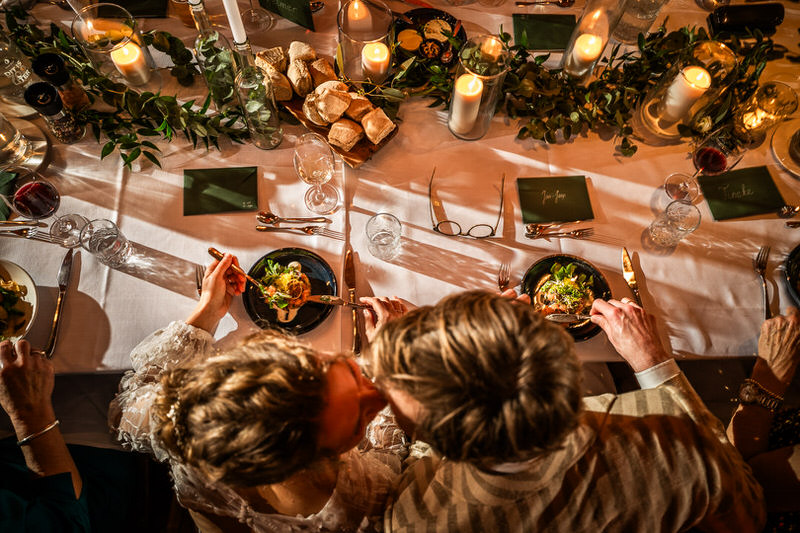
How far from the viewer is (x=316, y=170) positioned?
1.57 metres

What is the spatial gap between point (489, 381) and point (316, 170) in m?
1.07

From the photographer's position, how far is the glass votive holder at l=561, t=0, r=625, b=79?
5.06 feet

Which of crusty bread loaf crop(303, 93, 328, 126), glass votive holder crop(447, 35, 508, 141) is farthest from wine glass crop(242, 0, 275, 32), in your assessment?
glass votive holder crop(447, 35, 508, 141)

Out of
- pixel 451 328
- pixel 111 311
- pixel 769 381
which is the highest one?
pixel 451 328

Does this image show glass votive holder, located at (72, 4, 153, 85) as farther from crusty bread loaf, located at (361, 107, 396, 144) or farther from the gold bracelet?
the gold bracelet

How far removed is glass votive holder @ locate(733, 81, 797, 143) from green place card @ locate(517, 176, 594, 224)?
625 mm

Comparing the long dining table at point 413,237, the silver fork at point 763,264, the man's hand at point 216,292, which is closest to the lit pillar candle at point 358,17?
the long dining table at point 413,237

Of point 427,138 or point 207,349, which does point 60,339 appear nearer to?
point 207,349

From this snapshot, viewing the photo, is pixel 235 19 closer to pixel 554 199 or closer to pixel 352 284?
pixel 352 284

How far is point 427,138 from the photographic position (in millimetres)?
1705

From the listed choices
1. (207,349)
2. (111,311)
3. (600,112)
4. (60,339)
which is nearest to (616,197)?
(600,112)

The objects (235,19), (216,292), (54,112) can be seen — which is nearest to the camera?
(235,19)

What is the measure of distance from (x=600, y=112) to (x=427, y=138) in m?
0.68

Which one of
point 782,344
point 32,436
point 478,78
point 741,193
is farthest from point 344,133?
point 782,344
